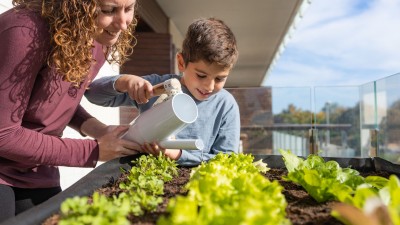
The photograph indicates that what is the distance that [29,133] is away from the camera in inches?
43.9

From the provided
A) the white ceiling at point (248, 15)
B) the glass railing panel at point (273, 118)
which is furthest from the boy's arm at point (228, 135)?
the white ceiling at point (248, 15)

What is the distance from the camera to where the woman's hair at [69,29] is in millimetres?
1150

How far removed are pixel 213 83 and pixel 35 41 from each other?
2.42 feet

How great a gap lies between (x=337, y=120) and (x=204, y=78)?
3796 millimetres

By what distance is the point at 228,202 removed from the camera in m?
0.67

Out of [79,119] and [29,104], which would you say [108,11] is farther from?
[79,119]

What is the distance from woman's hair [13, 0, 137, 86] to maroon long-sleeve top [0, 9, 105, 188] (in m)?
0.03

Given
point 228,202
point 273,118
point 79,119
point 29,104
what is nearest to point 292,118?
point 273,118

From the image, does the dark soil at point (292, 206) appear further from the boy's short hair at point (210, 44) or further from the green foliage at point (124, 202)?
the boy's short hair at point (210, 44)

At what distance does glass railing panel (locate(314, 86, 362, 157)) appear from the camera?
4.57 m

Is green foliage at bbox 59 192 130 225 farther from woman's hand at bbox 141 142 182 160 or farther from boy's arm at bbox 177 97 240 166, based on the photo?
boy's arm at bbox 177 97 240 166

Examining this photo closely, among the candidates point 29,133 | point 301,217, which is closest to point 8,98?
Result: point 29,133

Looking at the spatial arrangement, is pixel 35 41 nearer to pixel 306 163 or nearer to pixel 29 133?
pixel 29 133

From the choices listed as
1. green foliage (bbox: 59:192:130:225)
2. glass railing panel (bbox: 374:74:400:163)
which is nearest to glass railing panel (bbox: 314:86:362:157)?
glass railing panel (bbox: 374:74:400:163)
